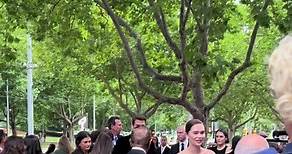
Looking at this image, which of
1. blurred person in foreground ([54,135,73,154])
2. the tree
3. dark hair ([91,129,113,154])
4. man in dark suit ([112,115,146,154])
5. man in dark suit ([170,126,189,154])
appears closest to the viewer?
dark hair ([91,129,113,154])

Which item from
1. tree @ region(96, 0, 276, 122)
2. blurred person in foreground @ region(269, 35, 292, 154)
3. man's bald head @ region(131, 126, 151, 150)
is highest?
tree @ region(96, 0, 276, 122)

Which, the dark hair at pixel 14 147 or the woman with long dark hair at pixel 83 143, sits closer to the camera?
the dark hair at pixel 14 147

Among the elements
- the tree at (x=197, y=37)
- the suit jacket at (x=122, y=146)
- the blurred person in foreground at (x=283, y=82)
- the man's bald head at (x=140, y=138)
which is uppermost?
the tree at (x=197, y=37)

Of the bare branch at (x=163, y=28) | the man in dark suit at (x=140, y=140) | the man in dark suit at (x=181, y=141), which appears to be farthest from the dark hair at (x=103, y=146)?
the bare branch at (x=163, y=28)

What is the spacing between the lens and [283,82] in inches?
70.3

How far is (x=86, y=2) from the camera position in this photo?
16.2m

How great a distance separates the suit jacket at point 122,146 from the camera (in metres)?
Answer: 9.38

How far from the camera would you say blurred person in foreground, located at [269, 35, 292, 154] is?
177cm

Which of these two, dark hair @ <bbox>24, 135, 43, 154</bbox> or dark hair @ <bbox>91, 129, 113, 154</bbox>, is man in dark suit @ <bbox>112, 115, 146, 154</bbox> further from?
dark hair @ <bbox>91, 129, 113, 154</bbox>

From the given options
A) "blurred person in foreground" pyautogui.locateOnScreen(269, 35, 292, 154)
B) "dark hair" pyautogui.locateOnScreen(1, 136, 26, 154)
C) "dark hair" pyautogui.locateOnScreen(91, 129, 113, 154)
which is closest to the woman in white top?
"dark hair" pyautogui.locateOnScreen(91, 129, 113, 154)

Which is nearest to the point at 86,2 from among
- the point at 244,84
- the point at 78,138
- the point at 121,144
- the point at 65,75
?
the point at 121,144

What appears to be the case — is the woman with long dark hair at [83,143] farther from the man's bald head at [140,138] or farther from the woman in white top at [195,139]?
the woman in white top at [195,139]

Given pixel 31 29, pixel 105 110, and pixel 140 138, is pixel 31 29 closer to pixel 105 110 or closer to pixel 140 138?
pixel 140 138

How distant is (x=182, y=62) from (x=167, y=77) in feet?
4.59
